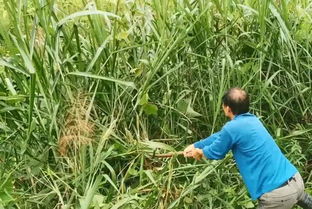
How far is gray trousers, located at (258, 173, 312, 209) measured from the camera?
3449mm

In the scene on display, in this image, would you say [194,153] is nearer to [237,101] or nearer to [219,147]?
[219,147]

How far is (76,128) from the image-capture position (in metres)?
3.77

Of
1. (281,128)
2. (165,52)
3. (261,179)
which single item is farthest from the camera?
(281,128)

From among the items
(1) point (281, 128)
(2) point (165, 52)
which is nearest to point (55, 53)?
(2) point (165, 52)

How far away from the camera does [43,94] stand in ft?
12.2

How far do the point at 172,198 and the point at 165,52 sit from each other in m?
0.99

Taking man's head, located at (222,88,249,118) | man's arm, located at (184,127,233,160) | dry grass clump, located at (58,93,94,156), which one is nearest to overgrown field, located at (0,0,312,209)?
dry grass clump, located at (58,93,94,156)

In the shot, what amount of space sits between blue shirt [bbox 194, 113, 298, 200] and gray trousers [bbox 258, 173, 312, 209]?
0.03 m

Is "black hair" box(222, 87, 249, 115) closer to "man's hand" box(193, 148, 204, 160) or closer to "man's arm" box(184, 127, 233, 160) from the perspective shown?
"man's arm" box(184, 127, 233, 160)

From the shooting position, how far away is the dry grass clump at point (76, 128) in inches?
147

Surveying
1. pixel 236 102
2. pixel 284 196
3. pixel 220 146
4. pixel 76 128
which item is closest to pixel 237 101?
pixel 236 102

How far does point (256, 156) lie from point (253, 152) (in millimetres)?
30

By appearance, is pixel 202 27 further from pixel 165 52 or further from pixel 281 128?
pixel 281 128

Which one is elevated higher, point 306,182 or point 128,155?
point 128,155
